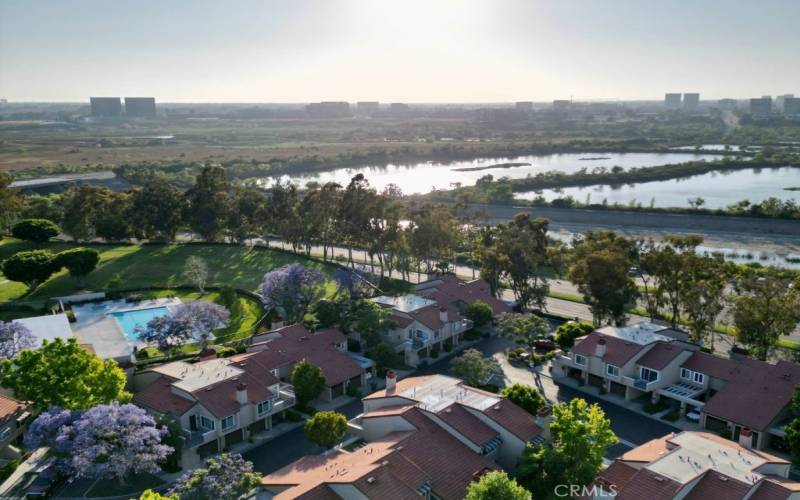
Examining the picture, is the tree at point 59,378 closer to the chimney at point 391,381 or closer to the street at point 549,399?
the street at point 549,399

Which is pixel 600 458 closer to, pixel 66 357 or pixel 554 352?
pixel 554 352

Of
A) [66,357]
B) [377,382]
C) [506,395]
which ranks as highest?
[66,357]

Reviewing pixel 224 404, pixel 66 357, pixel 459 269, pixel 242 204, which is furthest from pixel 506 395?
pixel 242 204

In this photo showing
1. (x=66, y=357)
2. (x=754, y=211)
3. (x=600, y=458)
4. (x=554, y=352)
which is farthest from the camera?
(x=754, y=211)

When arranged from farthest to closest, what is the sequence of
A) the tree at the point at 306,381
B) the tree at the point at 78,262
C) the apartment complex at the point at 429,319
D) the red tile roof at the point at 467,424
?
the tree at the point at 78,262 → the apartment complex at the point at 429,319 → the tree at the point at 306,381 → the red tile roof at the point at 467,424

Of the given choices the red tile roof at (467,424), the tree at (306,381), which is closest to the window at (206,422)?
the tree at (306,381)

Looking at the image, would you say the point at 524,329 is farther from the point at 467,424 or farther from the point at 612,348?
the point at 467,424

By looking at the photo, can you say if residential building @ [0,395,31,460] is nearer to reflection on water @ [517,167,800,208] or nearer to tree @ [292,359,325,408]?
tree @ [292,359,325,408]
